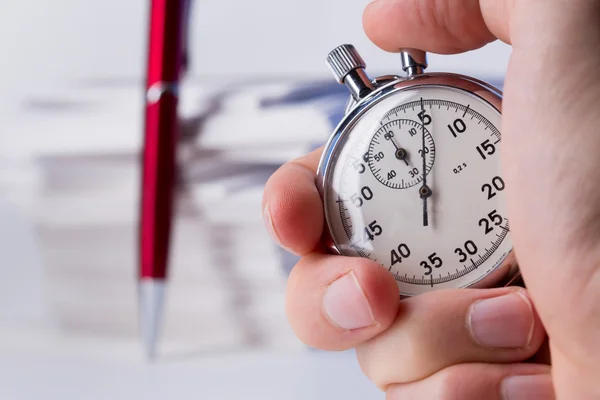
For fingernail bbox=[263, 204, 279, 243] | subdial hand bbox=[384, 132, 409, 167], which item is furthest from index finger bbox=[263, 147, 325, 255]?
subdial hand bbox=[384, 132, 409, 167]

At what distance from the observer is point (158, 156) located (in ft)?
5.31

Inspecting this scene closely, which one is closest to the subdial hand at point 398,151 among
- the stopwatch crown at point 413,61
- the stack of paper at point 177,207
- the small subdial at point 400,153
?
the small subdial at point 400,153

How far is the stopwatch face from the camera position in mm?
866

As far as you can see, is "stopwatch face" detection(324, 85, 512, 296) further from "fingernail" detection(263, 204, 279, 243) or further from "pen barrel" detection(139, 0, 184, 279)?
"pen barrel" detection(139, 0, 184, 279)

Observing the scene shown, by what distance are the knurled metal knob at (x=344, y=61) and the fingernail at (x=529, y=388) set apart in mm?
472

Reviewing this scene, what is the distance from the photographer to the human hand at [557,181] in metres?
0.70

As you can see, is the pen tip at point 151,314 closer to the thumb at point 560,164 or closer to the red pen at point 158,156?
the red pen at point 158,156

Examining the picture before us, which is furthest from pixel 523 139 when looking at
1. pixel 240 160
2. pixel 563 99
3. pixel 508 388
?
pixel 240 160

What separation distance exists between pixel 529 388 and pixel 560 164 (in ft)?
0.96

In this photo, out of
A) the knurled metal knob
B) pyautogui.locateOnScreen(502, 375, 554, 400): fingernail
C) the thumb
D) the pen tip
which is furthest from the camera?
the pen tip

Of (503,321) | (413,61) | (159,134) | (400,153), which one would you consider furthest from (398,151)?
(159,134)

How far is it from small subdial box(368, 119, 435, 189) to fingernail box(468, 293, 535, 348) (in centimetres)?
19

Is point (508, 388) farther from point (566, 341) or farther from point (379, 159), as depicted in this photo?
point (379, 159)

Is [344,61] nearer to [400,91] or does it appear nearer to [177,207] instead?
[400,91]
